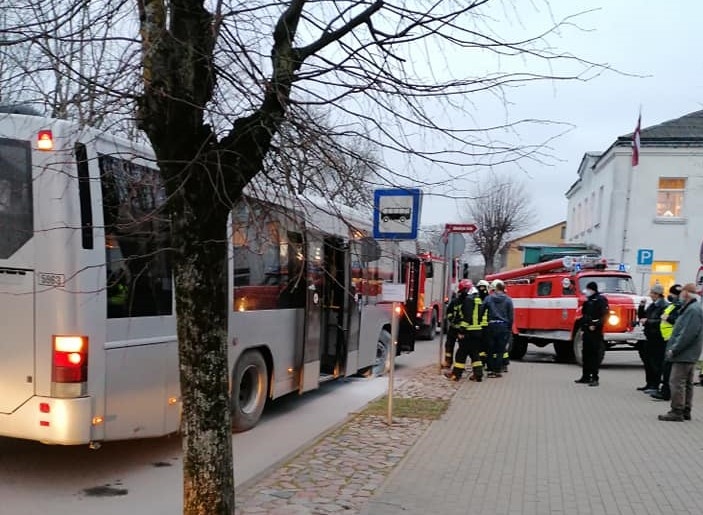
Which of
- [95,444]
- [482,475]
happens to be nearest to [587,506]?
[482,475]

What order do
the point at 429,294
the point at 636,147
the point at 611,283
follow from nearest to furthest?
the point at 611,283 < the point at 429,294 < the point at 636,147

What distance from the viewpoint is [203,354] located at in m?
3.69

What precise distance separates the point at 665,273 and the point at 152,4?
2639 centimetres

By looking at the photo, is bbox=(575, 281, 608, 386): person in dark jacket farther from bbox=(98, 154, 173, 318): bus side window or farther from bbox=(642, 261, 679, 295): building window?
bbox=(642, 261, 679, 295): building window

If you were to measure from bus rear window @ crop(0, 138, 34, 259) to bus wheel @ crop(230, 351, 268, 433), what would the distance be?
2892mm

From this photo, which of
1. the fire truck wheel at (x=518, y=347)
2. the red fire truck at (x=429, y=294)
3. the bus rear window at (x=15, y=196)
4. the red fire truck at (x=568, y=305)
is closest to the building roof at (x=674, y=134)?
the red fire truck at (x=429, y=294)

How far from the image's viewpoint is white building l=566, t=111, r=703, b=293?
25781mm

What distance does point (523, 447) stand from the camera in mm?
6816

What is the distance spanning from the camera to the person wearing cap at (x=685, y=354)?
26.5ft

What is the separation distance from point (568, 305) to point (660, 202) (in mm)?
13869

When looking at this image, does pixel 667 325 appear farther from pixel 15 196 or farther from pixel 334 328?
pixel 15 196

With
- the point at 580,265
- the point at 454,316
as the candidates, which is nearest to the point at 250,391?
the point at 454,316

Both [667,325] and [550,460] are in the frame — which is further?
[667,325]

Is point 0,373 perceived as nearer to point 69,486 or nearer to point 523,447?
point 69,486
